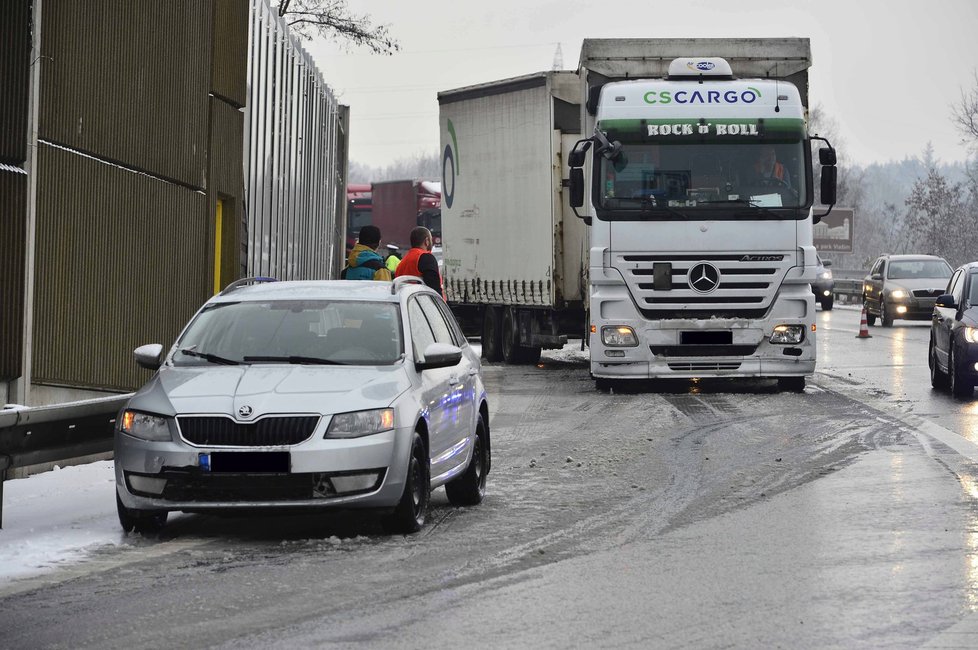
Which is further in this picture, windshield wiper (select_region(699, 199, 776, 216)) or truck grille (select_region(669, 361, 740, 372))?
truck grille (select_region(669, 361, 740, 372))

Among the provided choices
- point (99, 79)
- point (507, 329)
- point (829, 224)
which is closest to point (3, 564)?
point (99, 79)

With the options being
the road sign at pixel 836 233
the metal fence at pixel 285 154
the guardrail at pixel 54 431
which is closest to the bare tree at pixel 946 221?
the road sign at pixel 836 233

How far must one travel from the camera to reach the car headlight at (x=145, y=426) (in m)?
9.05

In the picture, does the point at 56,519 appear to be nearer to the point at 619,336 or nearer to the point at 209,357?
the point at 209,357

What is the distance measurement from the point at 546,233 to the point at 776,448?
392 inches

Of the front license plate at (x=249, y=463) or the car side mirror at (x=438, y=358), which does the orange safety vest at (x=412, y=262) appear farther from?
the front license plate at (x=249, y=463)

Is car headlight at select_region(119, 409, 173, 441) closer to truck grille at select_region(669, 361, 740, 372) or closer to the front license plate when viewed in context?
the front license plate

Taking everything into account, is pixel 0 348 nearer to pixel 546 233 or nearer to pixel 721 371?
pixel 721 371

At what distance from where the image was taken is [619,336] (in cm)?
1961

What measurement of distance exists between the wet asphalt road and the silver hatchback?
0.92 feet

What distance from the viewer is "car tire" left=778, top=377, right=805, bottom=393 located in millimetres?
20202

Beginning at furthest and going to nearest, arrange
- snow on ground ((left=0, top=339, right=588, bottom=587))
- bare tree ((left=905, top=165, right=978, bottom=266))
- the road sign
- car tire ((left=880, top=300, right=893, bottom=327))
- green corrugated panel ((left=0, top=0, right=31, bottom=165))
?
the road sign, bare tree ((left=905, top=165, right=978, bottom=266)), car tire ((left=880, top=300, right=893, bottom=327)), green corrugated panel ((left=0, top=0, right=31, bottom=165)), snow on ground ((left=0, top=339, right=588, bottom=587))

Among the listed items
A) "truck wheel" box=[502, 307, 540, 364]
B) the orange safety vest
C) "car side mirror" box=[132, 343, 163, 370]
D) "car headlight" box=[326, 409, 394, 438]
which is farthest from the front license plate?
"truck wheel" box=[502, 307, 540, 364]

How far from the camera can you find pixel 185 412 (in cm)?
900
